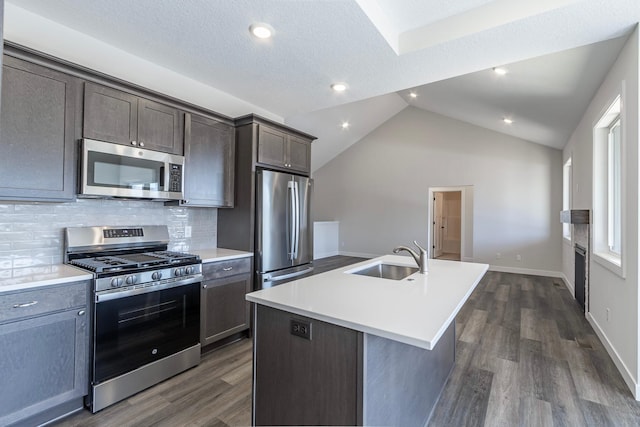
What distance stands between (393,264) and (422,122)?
5.83 m

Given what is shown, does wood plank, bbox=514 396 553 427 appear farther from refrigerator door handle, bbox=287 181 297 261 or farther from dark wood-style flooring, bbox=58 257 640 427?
refrigerator door handle, bbox=287 181 297 261

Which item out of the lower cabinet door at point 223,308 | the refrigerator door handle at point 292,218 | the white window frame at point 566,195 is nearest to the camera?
the lower cabinet door at point 223,308

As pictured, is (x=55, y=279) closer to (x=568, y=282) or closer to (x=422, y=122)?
(x=568, y=282)

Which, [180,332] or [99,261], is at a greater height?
[99,261]

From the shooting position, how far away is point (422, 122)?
24.3 feet

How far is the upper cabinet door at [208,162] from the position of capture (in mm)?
2846

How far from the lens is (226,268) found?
2.85 m

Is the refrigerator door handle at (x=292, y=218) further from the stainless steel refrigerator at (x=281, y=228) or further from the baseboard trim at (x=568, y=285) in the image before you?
the baseboard trim at (x=568, y=285)

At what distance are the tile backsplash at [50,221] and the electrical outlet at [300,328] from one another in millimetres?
1851

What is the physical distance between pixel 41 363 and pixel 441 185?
7.26 meters

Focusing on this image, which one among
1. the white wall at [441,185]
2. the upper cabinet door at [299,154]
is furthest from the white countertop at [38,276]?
the white wall at [441,185]

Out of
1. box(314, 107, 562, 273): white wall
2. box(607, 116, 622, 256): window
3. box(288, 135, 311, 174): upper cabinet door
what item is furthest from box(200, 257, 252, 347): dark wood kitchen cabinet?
box(314, 107, 562, 273): white wall

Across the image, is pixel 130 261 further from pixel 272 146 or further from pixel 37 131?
pixel 272 146

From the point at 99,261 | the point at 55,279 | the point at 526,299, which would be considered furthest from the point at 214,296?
the point at 526,299
